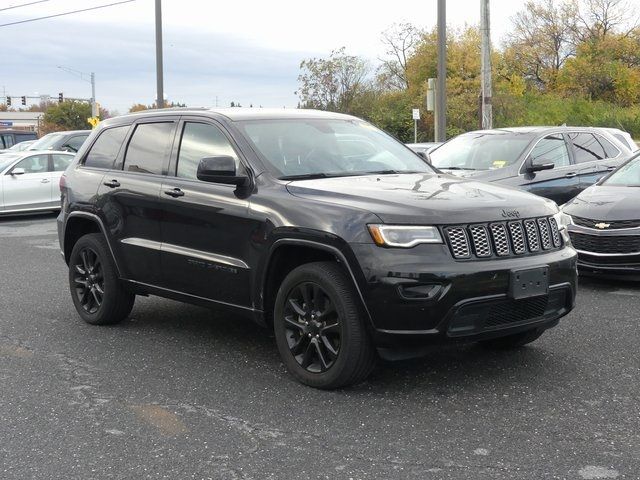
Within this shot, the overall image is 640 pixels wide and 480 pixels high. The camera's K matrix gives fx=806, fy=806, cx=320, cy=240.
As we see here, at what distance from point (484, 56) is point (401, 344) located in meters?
17.3

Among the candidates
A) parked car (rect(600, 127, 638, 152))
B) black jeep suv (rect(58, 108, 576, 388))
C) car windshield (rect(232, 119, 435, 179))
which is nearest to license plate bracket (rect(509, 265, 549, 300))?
black jeep suv (rect(58, 108, 576, 388))

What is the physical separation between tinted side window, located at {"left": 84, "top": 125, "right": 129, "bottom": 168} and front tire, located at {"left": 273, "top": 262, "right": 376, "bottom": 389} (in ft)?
7.94

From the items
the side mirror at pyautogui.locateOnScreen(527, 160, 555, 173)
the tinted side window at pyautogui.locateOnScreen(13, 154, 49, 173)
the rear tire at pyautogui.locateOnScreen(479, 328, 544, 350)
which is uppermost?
the tinted side window at pyautogui.locateOnScreen(13, 154, 49, 173)

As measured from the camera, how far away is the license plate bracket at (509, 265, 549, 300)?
4484 mm

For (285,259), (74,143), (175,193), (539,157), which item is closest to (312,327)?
(285,259)

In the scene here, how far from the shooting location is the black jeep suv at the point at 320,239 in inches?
173

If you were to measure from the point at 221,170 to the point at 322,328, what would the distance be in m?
1.17

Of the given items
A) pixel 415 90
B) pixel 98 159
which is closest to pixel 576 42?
pixel 415 90

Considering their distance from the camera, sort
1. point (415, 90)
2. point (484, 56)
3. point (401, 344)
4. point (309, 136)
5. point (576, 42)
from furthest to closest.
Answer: point (576, 42) < point (415, 90) < point (484, 56) < point (309, 136) < point (401, 344)

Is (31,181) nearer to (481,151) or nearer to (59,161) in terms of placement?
(59,161)

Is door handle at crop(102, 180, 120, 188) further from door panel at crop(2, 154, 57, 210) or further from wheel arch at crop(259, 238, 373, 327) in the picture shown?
door panel at crop(2, 154, 57, 210)

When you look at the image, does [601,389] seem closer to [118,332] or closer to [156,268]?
[156,268]

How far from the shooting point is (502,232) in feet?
15.0

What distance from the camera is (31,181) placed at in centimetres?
1716
